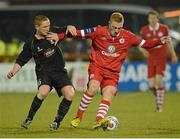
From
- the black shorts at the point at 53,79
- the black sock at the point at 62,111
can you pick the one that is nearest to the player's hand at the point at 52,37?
the black shorts at the point at 53,79

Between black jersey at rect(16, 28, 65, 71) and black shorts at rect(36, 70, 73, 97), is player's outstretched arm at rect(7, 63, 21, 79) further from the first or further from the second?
black shorts at rect(36, 70, 73, 97)

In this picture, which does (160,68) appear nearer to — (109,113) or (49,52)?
(109,113)

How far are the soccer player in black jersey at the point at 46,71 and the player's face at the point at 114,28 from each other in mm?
777

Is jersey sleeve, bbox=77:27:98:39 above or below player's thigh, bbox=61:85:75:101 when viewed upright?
above

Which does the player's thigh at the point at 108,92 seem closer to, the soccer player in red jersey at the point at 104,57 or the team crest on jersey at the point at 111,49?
the soccer player in red jersey at the point at 104,57

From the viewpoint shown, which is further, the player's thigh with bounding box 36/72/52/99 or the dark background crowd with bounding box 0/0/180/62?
the dark background crowd with bounding box 0/0/180/62

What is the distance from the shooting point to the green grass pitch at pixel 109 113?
43.3 feet

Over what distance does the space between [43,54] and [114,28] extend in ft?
4.29

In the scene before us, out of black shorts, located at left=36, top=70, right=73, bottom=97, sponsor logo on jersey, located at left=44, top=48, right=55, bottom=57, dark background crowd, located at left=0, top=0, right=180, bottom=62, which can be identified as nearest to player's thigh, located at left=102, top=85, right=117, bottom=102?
black shorts, located at left=36, top=70, right=73, bottom=97

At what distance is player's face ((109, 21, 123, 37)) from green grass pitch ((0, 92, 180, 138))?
5.48ft

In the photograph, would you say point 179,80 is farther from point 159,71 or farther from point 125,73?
point 159,71

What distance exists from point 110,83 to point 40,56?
4.27 feet

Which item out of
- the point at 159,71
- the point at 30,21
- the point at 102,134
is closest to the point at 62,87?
the point at 102,134

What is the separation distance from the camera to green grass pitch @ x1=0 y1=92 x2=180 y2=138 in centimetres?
1319
